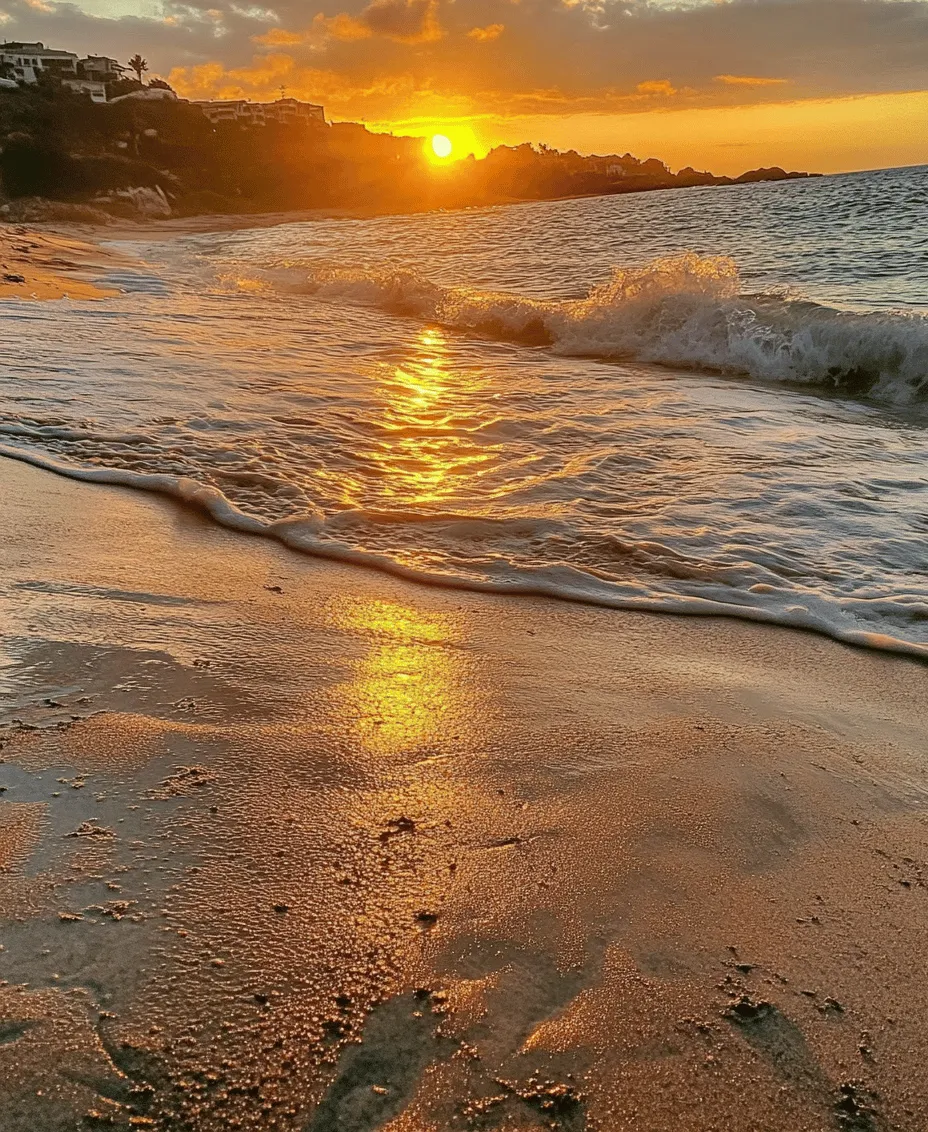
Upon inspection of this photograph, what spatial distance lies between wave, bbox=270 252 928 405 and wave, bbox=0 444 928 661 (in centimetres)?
555

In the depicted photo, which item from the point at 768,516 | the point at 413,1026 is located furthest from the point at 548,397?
the point at 413,1026

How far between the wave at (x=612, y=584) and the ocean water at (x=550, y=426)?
1cm

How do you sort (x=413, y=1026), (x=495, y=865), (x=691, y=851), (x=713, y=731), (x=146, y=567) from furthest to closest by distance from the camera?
(x=146, y=567), (x=713, y=731), (x=691, y=851), (x=495, y=865), (x=413, y=1026)

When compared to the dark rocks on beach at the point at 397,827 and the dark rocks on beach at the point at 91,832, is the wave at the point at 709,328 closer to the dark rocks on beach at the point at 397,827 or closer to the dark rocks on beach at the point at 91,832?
the dark rocks on beach at the point at 397,827

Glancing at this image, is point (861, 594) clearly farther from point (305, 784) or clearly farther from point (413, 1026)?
point (413, 1026)

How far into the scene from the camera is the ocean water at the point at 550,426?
3.60 meters

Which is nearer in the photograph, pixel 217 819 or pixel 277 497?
pixel 217 819

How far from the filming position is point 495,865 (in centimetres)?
174

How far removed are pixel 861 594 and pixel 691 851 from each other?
76.9 inches

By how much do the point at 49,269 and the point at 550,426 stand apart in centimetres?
1304

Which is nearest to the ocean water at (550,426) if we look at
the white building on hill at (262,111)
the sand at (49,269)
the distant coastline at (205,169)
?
the sand at (49,269)

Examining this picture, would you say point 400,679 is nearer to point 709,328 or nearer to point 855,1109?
point 855,1109

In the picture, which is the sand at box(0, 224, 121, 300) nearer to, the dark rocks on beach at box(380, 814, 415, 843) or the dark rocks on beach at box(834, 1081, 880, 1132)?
the dark rocks on beach at box(380, 814, 415, 843)

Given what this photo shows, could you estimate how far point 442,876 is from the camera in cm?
169
